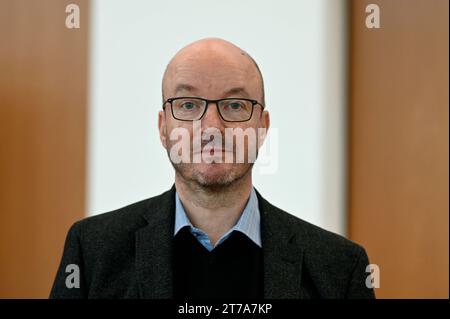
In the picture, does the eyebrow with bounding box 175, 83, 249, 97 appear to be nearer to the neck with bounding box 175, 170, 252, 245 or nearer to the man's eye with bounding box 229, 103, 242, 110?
the man's eye with bounding box 229, 103, 242, 110

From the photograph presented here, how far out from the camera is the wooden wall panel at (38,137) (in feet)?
3.96

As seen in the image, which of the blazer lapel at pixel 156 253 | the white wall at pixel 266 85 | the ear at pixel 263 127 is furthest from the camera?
the white wall at pixel 266 85

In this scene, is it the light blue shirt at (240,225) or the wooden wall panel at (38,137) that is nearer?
the light blue shirt at (240,225)

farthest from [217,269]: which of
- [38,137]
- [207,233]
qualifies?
[38,137]

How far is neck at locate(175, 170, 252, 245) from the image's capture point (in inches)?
40.3

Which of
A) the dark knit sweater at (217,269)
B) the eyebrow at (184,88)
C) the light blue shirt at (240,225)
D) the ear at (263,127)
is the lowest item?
the dark knit sweater at (217,269)

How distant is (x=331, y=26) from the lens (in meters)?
1.25

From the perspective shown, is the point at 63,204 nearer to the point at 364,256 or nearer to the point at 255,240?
the point at 255,240

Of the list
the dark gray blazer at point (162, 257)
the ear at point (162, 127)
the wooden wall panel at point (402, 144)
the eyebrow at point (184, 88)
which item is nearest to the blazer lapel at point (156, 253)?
the dark gray blazer at point (162, 257)

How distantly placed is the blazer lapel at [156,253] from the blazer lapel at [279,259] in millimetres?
179

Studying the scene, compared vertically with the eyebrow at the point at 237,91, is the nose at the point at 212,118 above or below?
below

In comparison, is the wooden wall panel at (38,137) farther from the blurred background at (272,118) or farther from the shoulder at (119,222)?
the shoulder at (119,222)

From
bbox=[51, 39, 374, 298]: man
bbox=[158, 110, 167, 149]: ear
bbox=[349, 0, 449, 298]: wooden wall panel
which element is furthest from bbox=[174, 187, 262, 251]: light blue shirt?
bbox=[349, 0, 449, 298]: wooden wall panel

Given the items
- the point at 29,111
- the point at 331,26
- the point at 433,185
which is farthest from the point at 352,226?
the point at 29,111
